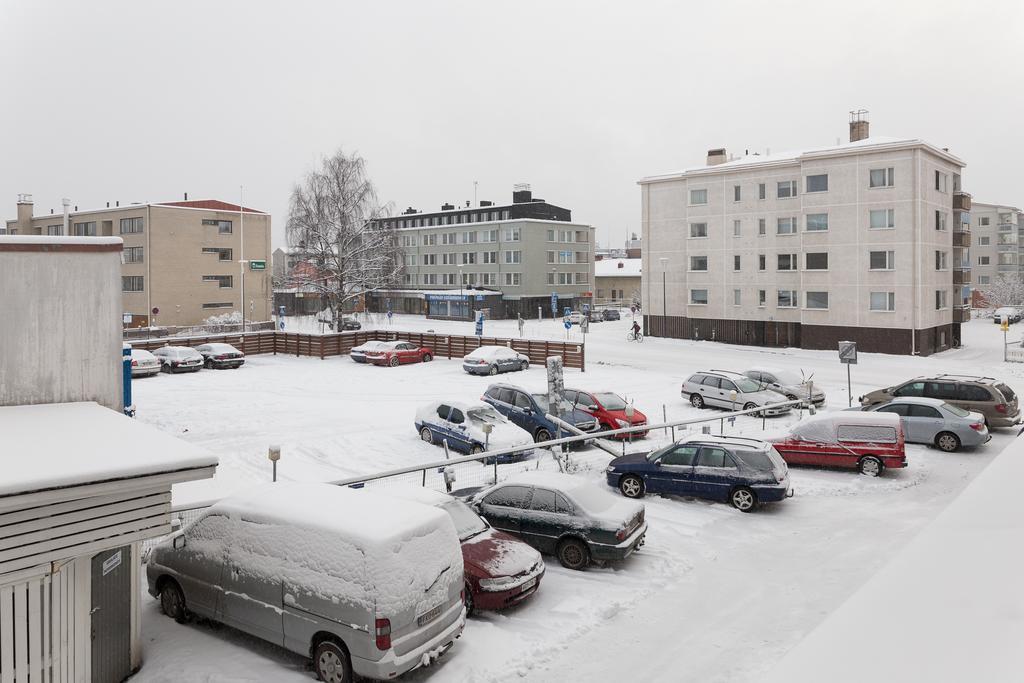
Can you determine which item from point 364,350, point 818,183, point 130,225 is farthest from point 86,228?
point 818,183

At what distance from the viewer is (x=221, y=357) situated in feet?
134

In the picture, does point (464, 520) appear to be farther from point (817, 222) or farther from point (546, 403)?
point (817, 222)

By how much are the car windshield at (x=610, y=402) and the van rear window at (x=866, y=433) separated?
22.9 ft

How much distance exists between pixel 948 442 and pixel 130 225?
61.7m

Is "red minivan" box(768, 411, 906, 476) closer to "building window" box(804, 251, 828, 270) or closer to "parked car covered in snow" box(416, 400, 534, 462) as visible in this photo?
"parked car covered in snow" box(416, 400, 534, 462)

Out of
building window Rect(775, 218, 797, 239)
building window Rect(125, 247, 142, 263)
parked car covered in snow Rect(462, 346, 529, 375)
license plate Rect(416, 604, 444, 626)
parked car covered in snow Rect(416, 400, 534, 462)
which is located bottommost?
license plate Rect(416, 604, 444, 626)

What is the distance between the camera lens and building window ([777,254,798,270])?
5012 cm

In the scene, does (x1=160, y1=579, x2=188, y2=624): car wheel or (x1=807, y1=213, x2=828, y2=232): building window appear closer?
(x1=160, y1=579, x2=188, y2=624): car wheel

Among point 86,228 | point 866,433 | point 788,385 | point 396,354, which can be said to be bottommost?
point 866,433

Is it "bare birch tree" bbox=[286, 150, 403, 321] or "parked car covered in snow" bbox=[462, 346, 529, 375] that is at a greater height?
"bare birch tree" bbox=[286, 150, 403, 321]

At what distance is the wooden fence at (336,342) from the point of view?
137 ft

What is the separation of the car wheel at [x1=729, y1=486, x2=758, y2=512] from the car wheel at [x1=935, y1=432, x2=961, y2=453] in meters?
8.71

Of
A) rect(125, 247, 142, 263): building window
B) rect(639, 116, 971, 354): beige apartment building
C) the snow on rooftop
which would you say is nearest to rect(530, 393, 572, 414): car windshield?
the snow on rooftop

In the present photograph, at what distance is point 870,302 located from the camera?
149 ft
